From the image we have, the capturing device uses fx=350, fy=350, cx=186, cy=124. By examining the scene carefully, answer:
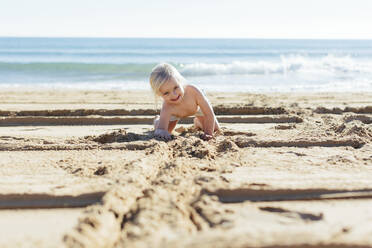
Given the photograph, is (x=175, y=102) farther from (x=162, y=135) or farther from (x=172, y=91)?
(x=162, y=135)

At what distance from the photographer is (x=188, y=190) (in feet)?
6.31

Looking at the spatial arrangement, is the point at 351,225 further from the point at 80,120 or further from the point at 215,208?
the point at 80,120

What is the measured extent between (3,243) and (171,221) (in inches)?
28.7

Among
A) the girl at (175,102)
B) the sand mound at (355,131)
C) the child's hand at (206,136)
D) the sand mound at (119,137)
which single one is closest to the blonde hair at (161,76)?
the girl at (175,102)

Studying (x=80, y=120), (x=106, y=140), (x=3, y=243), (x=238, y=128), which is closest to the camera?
(x=3, y=243)

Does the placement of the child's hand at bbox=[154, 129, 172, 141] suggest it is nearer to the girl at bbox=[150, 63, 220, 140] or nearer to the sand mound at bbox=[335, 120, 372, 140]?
the girl at bbox=[150, 63, 220, 140]

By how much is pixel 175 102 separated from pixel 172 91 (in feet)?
0.49

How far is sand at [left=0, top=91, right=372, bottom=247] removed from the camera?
1.50 m

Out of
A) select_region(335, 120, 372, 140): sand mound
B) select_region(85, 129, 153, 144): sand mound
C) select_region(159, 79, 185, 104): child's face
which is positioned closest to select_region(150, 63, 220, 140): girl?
select_region(159, 79, 185, 104): child's face

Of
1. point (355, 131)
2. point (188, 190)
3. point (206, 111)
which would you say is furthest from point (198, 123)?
point (188, 190)

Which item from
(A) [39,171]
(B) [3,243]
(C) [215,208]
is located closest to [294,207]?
(C) [215,208]

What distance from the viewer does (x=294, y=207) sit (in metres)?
1.81

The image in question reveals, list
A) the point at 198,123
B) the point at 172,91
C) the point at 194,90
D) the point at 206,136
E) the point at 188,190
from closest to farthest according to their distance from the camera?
the point at 188,190 → the point at 206,136 → the point at 172,91 → the point at 194,90 → the point at 198,123

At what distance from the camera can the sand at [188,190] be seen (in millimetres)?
1503
